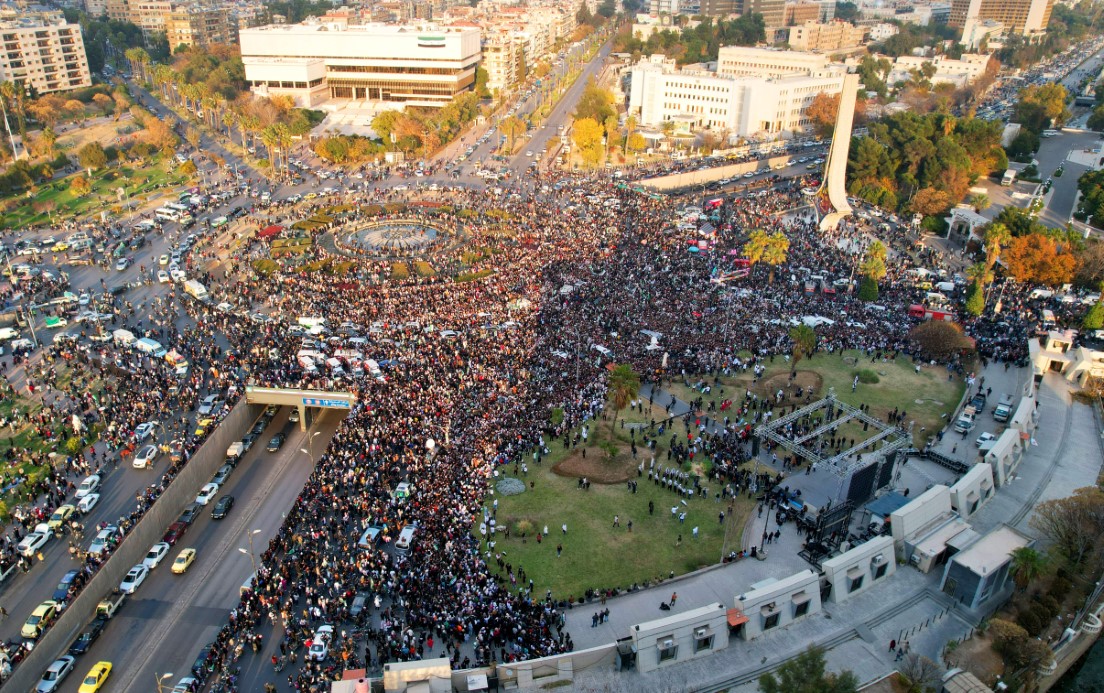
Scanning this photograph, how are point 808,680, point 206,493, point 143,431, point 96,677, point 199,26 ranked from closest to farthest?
point 808,680 < point 96,677 < point 206,493 < point 143,431 < point 199,26

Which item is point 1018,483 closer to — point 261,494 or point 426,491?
point 426,491

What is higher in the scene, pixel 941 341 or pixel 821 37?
pixel 821 37

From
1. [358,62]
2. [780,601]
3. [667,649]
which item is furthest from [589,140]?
[667,649]

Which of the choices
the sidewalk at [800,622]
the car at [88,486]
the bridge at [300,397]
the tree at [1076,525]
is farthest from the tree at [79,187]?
the tree at [1076,525]

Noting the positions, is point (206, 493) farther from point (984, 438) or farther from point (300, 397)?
point (984, 438)

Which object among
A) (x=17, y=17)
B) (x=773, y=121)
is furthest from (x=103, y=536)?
(x=17, y=17)

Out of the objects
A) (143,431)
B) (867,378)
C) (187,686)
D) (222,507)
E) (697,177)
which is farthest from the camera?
(697,177)

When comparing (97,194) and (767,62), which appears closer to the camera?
(97,194)
